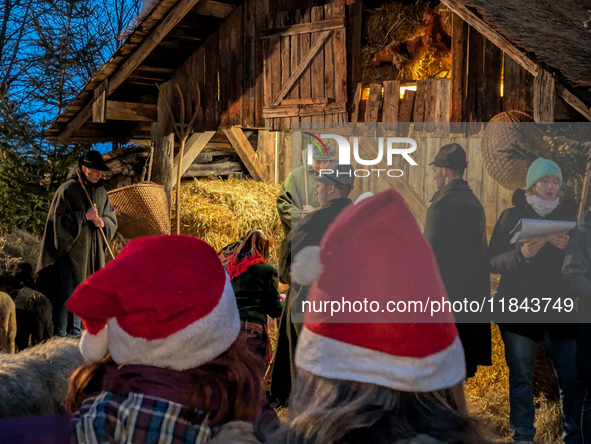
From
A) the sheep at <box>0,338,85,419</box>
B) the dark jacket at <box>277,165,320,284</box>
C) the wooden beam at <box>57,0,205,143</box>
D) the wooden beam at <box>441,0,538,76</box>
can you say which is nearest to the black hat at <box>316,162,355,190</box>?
the dark jacket at <box>277,165,320,284</box>

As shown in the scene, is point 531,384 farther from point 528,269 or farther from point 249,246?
point 249,246

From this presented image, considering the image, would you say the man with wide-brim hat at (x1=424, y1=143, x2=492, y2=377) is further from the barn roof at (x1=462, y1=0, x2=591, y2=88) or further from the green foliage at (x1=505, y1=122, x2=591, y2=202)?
the barn roof at (x1=462, y1=0, x2=591, y2=88)

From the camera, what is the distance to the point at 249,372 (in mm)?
1640

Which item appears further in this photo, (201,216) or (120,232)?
(201,216)

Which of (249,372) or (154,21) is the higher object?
(154,21)

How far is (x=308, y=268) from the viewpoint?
1.37 metres

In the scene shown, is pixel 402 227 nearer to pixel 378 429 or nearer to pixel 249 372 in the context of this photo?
pixel 378 429

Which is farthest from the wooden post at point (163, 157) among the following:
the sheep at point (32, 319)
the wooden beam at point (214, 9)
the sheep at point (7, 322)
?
the sheep at point (7, 322)

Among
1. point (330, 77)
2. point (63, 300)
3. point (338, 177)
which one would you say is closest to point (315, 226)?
point (338, 177)

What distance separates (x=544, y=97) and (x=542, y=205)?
843 mm

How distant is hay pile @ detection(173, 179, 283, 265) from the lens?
335 inches

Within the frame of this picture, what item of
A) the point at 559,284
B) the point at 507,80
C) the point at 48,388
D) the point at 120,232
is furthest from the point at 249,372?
the point at 120,232

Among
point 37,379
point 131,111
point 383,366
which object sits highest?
point 131,111

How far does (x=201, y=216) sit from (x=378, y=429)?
7432 mm
